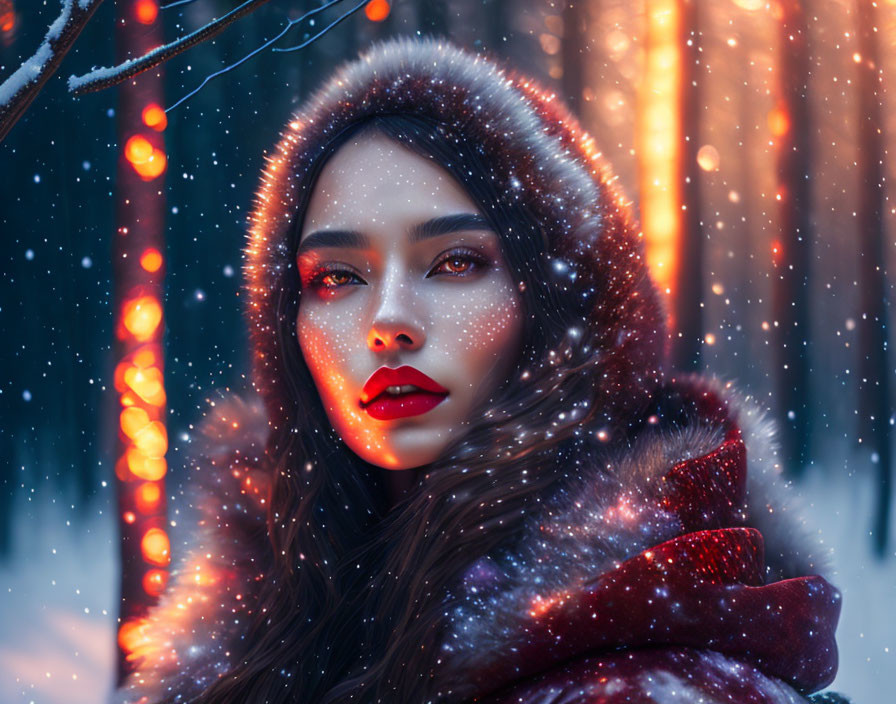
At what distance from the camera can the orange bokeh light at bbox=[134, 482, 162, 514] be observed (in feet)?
3.28

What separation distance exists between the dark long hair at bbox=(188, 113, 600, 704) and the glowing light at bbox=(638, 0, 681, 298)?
16 centimetres

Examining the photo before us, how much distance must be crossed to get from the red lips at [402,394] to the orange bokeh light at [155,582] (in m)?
0.36

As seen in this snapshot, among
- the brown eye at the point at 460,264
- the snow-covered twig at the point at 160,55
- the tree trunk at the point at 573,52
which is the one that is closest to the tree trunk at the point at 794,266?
the tree trunk at the point at 573,52

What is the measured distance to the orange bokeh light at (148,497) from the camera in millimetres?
1000

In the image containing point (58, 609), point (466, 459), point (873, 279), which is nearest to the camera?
point (466, 459)

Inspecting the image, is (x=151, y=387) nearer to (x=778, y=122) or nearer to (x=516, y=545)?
(x=516, y=545)

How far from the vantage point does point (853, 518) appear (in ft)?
2.86

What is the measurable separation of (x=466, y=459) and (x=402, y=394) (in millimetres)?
90

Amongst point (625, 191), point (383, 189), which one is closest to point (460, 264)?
point (383, 189)

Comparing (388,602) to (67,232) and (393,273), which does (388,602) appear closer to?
(393,273)

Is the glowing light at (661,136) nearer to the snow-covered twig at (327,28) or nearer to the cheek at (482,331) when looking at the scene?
the cheek at (482,331)

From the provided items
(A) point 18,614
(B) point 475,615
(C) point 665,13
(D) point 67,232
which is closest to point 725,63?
(C) point 665,13

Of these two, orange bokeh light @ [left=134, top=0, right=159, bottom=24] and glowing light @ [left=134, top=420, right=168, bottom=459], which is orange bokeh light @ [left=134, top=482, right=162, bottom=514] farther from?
orange bokeh light @ [left=134, top=0, right=159, bottom=24]

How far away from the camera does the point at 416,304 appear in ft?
2.66
